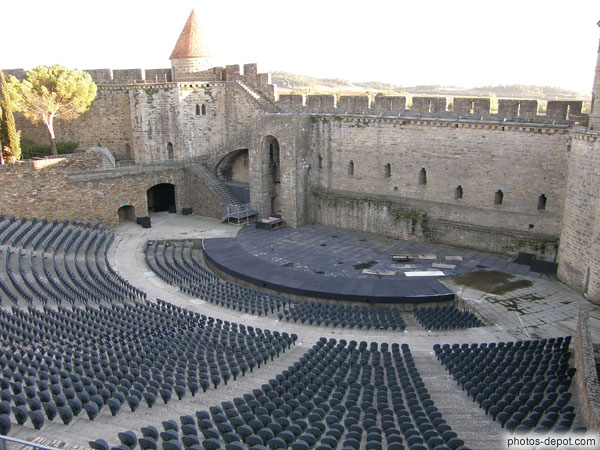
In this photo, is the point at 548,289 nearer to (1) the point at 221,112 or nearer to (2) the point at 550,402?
(2) the point at 550,402

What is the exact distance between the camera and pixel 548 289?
18.5 meters

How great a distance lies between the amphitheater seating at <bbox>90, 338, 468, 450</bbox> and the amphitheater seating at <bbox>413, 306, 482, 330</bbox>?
10.5 ft

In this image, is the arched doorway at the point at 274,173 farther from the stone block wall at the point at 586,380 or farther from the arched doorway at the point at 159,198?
the stone block wall at the point at 586,380

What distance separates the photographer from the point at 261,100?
2964 centimetres

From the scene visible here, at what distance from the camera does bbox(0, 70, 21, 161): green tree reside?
1037 inches

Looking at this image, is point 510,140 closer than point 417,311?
No

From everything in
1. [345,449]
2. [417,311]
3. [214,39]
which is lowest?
[417,311]

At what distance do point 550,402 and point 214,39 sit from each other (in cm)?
2820

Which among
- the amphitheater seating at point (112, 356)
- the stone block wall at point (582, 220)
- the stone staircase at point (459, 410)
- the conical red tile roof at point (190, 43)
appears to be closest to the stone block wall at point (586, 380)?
the stone staircase at point (459, 410)

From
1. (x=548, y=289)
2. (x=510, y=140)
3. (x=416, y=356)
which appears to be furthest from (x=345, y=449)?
(x=510, y=140)

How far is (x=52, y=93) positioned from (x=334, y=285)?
66.2 feet

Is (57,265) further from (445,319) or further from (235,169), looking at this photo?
(445,319)

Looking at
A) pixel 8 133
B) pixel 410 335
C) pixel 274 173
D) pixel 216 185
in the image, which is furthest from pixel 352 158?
pixel 8 133

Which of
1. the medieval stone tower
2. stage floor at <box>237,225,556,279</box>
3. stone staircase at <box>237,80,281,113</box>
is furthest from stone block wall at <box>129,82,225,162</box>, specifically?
stage floor at <box>237,225,556,279</box>
